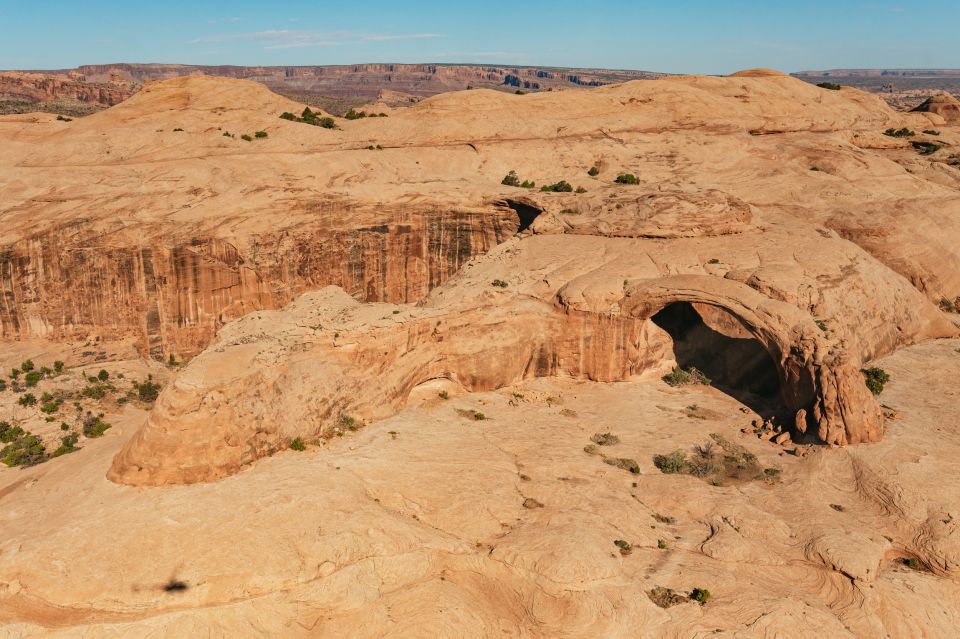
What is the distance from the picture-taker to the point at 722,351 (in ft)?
120

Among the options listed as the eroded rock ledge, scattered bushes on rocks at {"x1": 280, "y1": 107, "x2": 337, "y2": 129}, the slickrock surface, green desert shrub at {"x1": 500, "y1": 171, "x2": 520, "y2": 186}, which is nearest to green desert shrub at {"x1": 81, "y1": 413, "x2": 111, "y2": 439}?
the slickrock surface

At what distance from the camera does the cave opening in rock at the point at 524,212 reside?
1620 inches

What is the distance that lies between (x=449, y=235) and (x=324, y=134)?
16023mm

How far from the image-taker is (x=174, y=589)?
56.1 ft

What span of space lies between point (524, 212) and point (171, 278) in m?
22.3

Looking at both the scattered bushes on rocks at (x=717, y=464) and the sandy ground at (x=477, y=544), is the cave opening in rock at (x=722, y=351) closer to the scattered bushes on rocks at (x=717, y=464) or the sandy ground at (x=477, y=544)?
the scattered bushes on rocks at (x=717, y=464)

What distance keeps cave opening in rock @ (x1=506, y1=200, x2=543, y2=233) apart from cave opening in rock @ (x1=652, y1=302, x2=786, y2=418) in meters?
10.7

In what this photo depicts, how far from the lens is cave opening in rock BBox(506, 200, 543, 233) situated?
41.2 meters

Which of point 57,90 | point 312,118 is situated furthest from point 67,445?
point 57,90

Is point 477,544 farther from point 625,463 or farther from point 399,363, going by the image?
point 399,363

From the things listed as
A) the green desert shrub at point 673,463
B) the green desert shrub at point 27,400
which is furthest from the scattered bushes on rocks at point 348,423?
the green desert shrub at point 27,400

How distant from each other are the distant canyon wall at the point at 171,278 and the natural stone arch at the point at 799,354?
1610cm

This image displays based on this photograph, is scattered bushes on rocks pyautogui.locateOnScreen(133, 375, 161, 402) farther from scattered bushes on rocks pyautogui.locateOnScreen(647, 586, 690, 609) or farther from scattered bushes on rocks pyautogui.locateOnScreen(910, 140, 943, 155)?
scattered bushes on rocks pyautogui.locateOnScreen(910, 140, 943, 155)

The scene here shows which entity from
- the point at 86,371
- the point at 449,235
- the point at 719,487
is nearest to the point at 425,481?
the point at 719,487
